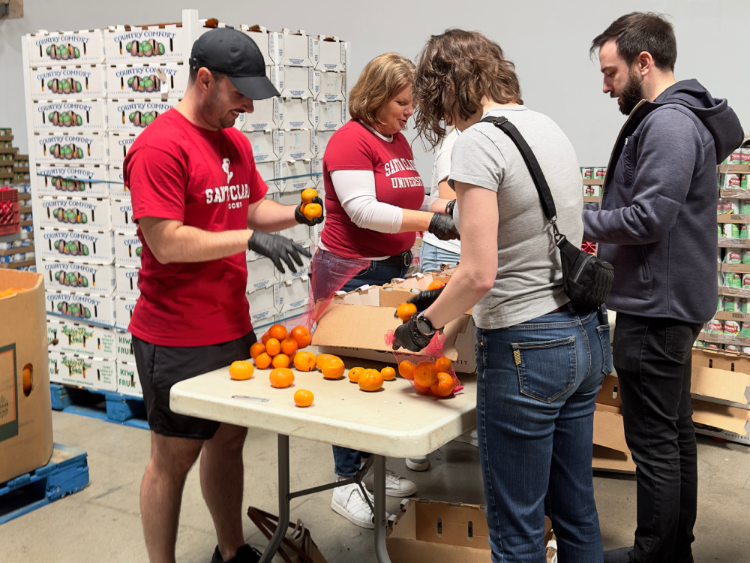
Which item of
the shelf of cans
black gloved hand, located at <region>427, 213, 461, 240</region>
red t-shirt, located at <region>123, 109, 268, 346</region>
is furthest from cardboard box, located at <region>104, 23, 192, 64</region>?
black gloved hand, located at <region>427, 213, 461, 240</region>

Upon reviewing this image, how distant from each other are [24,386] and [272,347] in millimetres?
1608

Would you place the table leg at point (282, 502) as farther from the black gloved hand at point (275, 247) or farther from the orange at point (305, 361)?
the black gloved hand at point (275, 247)

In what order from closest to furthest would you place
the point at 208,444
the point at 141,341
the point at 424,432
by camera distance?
1. the point at 424,432
2. the point at 141,341
3. the point at 208,444

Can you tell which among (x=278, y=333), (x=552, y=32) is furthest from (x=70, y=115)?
(x=552, y=32)

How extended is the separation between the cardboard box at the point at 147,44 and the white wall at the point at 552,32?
2393mm

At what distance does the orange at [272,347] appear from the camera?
222 centimetres

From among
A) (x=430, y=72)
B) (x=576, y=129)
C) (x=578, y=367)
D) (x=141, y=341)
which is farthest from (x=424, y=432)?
(x=576, y=129)

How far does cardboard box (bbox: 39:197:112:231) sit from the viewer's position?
410 cm

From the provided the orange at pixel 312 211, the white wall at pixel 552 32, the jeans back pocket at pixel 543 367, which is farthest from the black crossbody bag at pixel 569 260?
the white wall at pixel 552 32

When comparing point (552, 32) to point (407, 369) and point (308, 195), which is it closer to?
point (308, 195)

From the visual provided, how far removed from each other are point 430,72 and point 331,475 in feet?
7.69

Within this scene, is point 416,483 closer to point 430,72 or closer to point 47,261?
point 430,72

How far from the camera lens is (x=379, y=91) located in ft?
9.07

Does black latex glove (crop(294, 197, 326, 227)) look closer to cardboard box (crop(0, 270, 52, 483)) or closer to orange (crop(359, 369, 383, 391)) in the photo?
orange (crop(359, 369, 383, 391))
